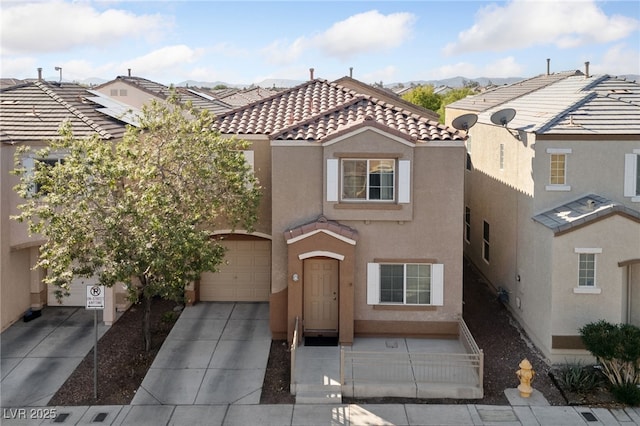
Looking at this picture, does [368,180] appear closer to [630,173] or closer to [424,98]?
[630,173]

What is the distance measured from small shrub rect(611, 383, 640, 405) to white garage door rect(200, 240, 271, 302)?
35.6 ft

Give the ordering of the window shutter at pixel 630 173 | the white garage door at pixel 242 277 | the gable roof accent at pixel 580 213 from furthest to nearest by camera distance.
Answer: the white garage door at pixel 242 277
the window shutter at pixel 630 173
the gable roof accent at pixel 580 213

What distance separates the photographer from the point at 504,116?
61.2 feet

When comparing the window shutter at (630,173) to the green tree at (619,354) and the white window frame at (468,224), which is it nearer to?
the green tree at (619,354)

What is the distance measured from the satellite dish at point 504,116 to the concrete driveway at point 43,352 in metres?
13.6

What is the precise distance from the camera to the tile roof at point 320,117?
16844mm

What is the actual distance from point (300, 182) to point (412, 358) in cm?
567

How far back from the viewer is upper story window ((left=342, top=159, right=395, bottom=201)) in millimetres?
16750

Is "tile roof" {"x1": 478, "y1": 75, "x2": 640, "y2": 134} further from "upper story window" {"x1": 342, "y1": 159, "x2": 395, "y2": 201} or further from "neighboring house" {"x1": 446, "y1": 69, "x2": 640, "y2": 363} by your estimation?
"upper story window" {"x1": 342, "y1": 159, "x2": 395, "y2": 201}

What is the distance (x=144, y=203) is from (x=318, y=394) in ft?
20.0

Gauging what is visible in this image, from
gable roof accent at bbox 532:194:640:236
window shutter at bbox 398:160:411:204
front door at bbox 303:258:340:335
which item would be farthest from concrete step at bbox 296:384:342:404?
gable roof accent at bbox 532:194:640:236

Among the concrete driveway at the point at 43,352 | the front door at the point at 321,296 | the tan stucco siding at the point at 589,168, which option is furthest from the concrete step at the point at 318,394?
the tan stucco siding at the point at 589,168

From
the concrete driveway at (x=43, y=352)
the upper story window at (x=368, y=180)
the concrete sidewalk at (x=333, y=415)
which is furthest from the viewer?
the upper story window at (x=368, y=180)

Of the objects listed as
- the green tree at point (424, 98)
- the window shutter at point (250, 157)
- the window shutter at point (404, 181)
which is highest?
the green tree at point (424, 98)
